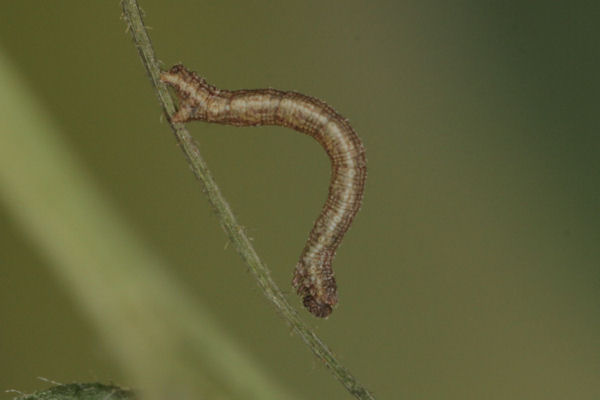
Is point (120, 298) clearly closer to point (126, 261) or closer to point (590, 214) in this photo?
point (126, 261)

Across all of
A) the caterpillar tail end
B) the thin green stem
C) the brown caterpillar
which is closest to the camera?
the thin green stem

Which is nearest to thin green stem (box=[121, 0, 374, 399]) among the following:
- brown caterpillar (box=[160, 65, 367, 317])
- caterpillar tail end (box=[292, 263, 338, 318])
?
brown caterpillar (box=[160, 65, 367, 317])

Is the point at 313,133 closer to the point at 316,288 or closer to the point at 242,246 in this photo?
the point at 316,288

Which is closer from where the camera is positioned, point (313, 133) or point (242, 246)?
point (242, 246)

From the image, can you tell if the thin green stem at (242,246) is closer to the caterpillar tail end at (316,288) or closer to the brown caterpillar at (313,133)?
the brown caterpillar at (313,133)

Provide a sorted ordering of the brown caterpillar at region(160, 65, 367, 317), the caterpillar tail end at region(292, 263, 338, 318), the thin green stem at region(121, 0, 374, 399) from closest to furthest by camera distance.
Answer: the thin green stem at region(121, 0, 374, 399)
the brown caterpillar at region(160, 65, 367, 317)
the caterpillar tail end at region(292, 263, 338, 318)

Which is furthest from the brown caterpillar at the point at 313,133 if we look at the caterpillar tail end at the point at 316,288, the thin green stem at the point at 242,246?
the thin green stem at the point at 242,246

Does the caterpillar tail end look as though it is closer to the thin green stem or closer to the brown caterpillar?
the brown caterpillar

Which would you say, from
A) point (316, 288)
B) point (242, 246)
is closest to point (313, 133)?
point (316, 288)

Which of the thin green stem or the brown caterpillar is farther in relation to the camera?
the brown caterpillar

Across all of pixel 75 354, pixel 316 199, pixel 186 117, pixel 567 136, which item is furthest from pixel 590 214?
pixel 75 354
